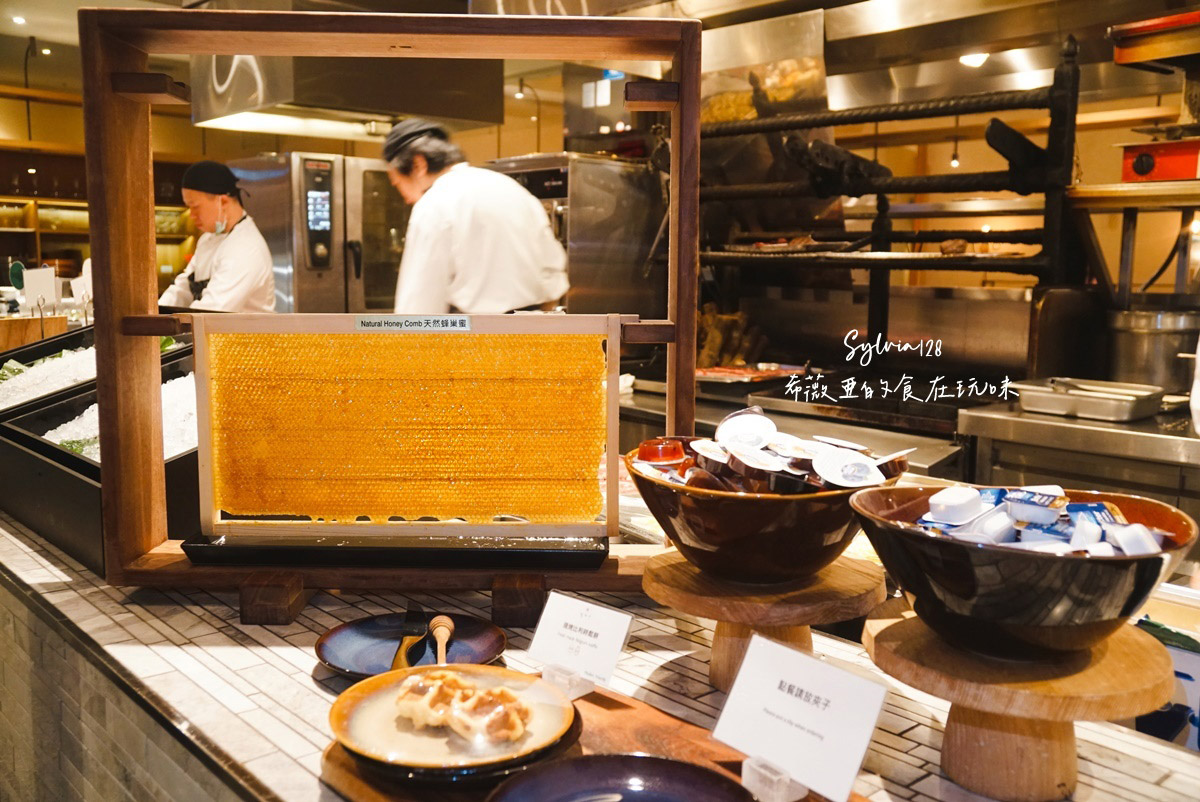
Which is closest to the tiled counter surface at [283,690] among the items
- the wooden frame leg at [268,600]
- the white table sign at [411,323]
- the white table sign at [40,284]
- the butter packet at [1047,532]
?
the wooden frame leg at [268,600]

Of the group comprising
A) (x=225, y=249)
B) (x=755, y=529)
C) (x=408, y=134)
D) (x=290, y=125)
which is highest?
(x=290, y=125)

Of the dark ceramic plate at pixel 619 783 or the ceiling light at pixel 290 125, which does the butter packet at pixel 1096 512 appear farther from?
the ceiling light at pixel 290 125

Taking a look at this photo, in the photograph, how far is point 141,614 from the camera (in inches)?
56.2

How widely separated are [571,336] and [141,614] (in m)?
0.78

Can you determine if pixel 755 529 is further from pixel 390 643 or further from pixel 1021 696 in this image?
pixel 390 643

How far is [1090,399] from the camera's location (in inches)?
120

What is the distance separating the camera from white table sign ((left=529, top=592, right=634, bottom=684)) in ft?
3.46

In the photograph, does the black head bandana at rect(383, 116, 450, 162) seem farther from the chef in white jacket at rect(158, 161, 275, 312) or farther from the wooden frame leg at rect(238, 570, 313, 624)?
the wooden frame leg at rect(238, 570, 313, 624)

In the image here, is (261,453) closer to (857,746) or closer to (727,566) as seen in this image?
(727,566)

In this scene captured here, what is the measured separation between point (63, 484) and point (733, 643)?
1238mm

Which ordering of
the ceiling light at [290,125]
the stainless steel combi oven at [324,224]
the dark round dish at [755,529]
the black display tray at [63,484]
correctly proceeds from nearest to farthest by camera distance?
the dark round dish at [755,529], the black display tray at [63,484], the ceiling light at [290,125], the stainless steel combi oven at [324,224]

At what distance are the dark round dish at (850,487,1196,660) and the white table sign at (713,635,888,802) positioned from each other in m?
0.12

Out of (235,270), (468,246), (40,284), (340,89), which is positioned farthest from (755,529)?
(340,89)

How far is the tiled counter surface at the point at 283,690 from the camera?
0.96 metres
